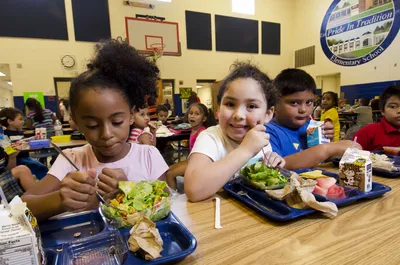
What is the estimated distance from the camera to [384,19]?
7.62 meters

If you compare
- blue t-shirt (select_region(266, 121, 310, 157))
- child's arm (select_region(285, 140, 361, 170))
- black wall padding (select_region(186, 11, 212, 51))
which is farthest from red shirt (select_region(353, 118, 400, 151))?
black wall padding (select_region(186, 11, 212, 51))

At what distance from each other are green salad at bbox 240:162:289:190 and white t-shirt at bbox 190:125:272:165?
0.14 meters

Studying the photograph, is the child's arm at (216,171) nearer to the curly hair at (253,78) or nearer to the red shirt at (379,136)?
the curly hair at (253,78)

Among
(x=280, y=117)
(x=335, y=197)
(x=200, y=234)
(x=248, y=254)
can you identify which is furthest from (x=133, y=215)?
(x=280, y=117)

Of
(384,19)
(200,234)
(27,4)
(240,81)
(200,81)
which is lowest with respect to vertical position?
(200,234)

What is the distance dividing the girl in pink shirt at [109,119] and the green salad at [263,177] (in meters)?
0.47

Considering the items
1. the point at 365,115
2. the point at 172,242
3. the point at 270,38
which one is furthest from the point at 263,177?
the point at 270,38

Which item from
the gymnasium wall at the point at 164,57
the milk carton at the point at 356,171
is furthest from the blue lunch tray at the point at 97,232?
the gymnasium wall at the point at 164,57

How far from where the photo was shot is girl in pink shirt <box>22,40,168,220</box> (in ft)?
3.09

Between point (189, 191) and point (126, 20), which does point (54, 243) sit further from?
point (126, 20)

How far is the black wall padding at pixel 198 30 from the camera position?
9.06 metres

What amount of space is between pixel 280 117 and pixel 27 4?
332 inches

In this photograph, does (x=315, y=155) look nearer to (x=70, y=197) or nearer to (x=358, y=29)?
(x=70, y=197)

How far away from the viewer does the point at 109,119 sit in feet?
3.13
